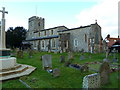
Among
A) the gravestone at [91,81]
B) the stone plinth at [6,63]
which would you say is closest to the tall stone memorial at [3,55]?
the stone plinth at [6,63]

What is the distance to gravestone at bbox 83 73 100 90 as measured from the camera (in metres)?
4.31

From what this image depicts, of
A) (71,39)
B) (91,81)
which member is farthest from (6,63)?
(71,39)

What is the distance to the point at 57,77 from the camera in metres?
6.48

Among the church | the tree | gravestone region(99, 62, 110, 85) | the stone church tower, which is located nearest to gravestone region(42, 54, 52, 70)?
gravestone region(99, 62, 110, 85)

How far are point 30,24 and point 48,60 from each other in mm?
42154

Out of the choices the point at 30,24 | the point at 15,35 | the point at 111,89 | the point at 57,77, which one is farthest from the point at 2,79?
the point at 30,24

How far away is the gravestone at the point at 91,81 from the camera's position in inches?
170

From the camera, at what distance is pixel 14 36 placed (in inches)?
1528

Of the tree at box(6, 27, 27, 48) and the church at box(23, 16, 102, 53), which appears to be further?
the tree at box(6, 27, 27, 48)

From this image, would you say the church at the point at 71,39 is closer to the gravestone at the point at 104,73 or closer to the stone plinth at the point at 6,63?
the stone plinth at the point at 6,63

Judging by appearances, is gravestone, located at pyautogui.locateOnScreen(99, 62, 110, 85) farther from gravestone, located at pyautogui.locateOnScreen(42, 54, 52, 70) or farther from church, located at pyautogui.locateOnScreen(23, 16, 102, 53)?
church, located at pyautogui.locateOnScreen(23, 16, 102, 53)

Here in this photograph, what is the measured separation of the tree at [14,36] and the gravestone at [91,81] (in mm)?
38142

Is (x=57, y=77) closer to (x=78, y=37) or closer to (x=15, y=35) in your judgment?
(x=78, y=37)

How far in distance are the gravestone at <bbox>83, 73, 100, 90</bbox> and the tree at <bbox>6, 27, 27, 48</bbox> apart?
38.1 meters
